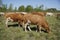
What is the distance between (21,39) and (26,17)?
2575mm

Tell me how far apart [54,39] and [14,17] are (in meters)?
4.58

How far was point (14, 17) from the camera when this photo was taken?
38.9 feet

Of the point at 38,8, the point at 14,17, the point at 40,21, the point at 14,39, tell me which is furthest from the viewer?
the point at 38,8

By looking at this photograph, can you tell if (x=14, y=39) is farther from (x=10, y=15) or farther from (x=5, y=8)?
(x=5, y=8)

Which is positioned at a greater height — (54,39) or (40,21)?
(40,21)

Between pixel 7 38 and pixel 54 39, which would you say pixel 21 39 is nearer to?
pixel 7 38

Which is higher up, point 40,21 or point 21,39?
point 40,21

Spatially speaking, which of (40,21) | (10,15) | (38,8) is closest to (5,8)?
(38,8)

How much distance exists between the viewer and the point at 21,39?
26.3ft

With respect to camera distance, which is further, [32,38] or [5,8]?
[5,8]

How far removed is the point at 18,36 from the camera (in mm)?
8477

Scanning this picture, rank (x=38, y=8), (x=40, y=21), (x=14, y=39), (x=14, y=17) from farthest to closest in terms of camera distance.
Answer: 1. (x=38, y=8)
2. (x=14, y=17)
3. (x=40, y=21)
4. (x=14, y=39)

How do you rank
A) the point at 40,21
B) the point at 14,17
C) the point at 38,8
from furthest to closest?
the point at 38,8 < the point at 14,17 < the point at 40,21

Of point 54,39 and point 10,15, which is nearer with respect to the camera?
point 54,39
